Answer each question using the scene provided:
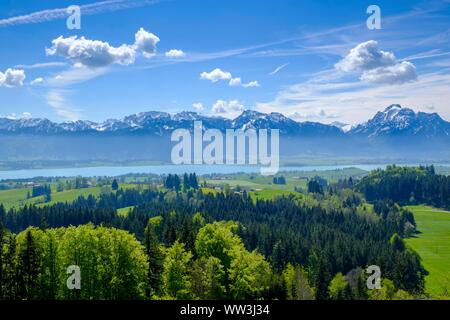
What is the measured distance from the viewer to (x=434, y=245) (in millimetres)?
112875

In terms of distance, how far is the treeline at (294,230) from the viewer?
68625 mm

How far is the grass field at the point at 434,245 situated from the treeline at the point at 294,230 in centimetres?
300

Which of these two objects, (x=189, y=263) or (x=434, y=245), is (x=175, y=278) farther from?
(x=434, y=245)

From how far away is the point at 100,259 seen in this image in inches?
1658

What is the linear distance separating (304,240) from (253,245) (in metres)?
9.41

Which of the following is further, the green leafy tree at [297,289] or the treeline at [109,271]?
the green leafy tree at [297,289]

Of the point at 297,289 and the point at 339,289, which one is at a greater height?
the point at 297,289

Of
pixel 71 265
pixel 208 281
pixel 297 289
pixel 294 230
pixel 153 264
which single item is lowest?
pixel 294 230

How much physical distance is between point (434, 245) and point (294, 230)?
37.4 meters

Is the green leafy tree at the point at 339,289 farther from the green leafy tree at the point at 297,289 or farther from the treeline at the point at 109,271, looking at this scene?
the treeline at the point at 109,271

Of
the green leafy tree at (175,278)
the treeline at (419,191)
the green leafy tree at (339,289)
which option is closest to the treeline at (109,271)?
the green leafy tree at (175,278)

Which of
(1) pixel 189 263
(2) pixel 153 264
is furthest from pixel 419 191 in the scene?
(2) pixel 153 264

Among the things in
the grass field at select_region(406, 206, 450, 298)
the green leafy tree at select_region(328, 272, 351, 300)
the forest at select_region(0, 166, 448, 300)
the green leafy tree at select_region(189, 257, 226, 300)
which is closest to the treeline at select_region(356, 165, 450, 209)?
the grass field at select_region(406, 206, 450, 298)
